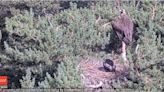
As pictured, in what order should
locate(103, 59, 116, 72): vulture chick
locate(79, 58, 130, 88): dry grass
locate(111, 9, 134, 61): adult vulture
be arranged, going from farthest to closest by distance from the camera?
1. locate(111, 9, 134, 61): adult vulture
2. locate(103, 59, 116, 72): vulture chick
3. locate(79, 58, 130, 88): dry grass

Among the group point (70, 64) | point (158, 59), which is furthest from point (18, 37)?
point (158, 59)

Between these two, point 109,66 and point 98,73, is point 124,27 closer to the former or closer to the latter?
point 109,66

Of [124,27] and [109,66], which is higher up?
[124,27]

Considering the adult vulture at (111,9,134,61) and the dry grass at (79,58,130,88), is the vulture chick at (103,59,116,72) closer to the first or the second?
the dry grass at (79,58,130,88)

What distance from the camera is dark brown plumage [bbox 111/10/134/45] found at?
8.38 metres

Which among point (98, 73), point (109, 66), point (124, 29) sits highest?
point (124, 29)

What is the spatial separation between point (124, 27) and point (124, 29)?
0.12ft

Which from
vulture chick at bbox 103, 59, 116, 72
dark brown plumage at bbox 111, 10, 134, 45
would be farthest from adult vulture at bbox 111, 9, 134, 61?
vulture chick at bbox 103, 59, 116, 72

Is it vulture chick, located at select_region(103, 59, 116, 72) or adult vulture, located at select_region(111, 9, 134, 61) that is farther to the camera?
adult vulture, located at select_region(111, 9, 134, 61)

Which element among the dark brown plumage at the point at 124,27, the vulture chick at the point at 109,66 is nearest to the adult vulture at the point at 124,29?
the dark brown plumage at the point at 124,27

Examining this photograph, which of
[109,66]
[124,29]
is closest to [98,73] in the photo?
[109,66]

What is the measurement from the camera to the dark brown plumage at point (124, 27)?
330 inches

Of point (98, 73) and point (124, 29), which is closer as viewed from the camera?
point (98, 73)

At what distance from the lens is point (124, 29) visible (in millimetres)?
8414
